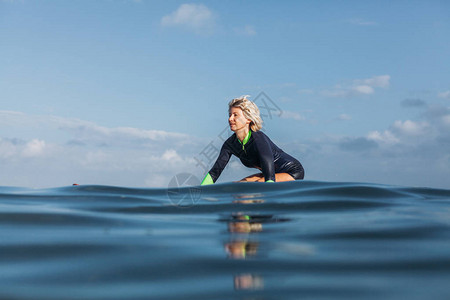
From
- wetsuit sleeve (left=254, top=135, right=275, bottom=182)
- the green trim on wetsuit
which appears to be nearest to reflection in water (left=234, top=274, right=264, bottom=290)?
wetsuit sleeve (left=254, top=135, right=275, bottom=182)

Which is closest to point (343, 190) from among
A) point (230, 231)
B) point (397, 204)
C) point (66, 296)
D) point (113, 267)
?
point (397, 204)

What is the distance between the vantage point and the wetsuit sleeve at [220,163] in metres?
8.46

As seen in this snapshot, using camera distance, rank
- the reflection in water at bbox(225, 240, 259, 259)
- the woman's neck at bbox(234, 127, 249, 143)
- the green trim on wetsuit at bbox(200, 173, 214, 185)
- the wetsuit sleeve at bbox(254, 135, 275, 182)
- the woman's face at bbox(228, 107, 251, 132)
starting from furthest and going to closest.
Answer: the green trim on wetsuit at bbox(200, 173, 214, 185) → the woman's neck at bbox(234, 127, 249, 143) → the woman's face at bbox(228, 107, 251, 132) → the wetsuit sleeve at bbox(254, 135, 275, 182) → the reflection in water at bbox(225, 240, 259, 259)

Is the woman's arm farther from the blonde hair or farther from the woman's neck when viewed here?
A: the blonde hair

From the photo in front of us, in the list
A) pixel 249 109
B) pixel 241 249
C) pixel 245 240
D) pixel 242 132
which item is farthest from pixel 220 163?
pixel 241 249

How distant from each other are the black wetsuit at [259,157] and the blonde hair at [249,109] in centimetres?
16

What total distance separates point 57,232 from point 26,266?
96cm

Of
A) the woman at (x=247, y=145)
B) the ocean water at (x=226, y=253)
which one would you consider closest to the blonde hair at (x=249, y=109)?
the woman at (x=247, y=145)

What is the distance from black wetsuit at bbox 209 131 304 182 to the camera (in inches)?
306

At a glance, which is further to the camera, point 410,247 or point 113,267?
point 410,247

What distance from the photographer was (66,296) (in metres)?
1.75

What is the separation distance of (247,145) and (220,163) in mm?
703

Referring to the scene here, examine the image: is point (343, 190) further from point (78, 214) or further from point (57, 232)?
point (57, 232)

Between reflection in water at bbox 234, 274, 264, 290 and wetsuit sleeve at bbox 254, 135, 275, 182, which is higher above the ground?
wetsuit sleeve at bbox 254, 135, 275, 182
